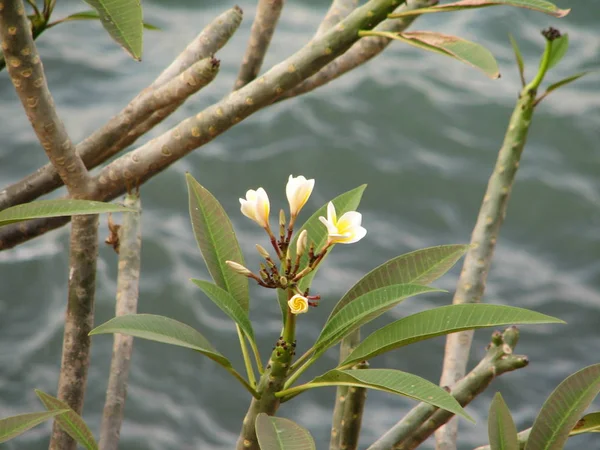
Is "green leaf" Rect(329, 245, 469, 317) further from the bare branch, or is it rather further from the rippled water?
the rippled water

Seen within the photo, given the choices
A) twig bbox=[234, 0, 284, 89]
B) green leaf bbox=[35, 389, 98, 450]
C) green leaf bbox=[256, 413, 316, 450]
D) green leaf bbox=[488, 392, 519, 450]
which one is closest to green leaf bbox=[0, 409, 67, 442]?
green leaf bbox=[35, 389, 98, 450]

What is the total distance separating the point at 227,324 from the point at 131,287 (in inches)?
47.4

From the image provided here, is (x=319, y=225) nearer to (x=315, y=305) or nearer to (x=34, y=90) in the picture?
(x=315, y=305)

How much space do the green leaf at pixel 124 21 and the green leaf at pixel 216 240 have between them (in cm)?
18

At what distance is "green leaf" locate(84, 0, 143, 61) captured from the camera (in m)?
0.60

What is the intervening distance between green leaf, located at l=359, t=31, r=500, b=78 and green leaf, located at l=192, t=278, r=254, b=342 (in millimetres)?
301

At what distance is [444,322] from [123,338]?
0.48 metres

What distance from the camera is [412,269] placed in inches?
29.9

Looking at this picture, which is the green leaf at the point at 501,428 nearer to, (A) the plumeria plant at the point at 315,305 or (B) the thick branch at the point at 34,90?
(A) the plumeria plant at the point at 315,305

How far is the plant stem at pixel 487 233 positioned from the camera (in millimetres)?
1036

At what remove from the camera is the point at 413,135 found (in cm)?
275

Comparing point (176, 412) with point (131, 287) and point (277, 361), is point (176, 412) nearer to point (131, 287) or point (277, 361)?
point (131, 287)

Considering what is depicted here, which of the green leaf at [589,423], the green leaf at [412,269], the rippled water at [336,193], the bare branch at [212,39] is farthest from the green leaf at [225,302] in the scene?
the rippled water at [336,193]

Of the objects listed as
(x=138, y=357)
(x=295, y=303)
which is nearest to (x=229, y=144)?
(x=138, y=357)
